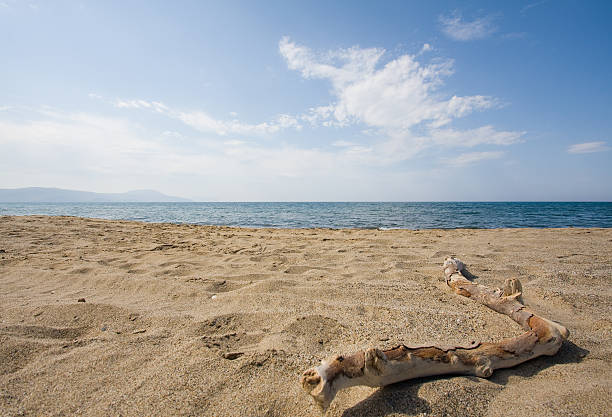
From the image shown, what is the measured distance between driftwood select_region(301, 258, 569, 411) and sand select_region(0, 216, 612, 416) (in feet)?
0.23

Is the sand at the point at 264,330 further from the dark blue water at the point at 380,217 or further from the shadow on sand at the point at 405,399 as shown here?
the dark blue water at the point at 380,217

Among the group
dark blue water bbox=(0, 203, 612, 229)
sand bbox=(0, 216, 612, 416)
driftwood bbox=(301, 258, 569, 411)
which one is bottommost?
dark blue water bbox=(0, 203, 612, 229)

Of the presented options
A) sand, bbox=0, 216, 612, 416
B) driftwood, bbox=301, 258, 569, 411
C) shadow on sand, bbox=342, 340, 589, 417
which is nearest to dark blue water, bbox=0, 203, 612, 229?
sand, bbox=0, 216, 612, 416

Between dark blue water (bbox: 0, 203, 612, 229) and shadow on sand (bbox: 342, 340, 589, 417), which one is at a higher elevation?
shadow on sand (bbox: 342, 340, 589, 417)

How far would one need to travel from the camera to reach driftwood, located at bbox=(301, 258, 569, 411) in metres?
1.42

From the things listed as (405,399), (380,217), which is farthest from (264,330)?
(380,217)

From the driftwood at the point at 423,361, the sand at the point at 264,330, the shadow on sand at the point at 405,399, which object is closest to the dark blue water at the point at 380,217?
the sand at the point at 264,330

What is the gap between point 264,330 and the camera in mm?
2523

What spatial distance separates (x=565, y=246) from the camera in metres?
6.15

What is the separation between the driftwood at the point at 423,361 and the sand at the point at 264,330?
71mm

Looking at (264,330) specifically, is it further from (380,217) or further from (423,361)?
(380,217)

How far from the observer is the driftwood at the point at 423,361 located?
1422mm

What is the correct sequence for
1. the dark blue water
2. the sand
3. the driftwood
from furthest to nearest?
the dark blue water, the sand, the driftwood

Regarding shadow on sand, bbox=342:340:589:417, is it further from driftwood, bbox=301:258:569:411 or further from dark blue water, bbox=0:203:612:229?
dark blue water, bbox=0:203:612:229
